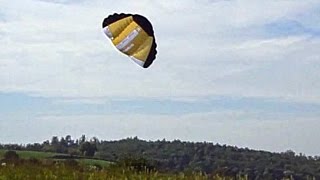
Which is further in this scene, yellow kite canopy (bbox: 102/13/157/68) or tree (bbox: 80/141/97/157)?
tree (bbox: 80/141/97/157)

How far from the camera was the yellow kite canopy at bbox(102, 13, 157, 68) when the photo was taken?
14516mm

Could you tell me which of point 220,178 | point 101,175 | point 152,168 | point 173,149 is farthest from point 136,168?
point 173,149

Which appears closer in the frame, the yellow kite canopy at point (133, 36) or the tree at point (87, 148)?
the yellow kite canopy at point (133, 36)

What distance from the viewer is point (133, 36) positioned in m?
14.8

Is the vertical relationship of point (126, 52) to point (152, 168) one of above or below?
above

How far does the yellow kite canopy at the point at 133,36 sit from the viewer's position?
14516mm

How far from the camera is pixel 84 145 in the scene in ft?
175

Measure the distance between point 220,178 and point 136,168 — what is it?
343 centimetres

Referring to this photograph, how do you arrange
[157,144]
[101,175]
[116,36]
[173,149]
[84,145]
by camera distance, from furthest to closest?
[84,145] → [157,144] → [173,149] → [101,175] → [116,36]

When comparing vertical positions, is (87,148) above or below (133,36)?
above

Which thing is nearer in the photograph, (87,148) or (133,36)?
(133,36)

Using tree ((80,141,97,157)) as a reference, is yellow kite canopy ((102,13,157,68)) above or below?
below

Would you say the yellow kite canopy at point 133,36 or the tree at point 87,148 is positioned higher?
the tree at point 87,148

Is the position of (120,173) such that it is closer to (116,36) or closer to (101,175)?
(101,175)
